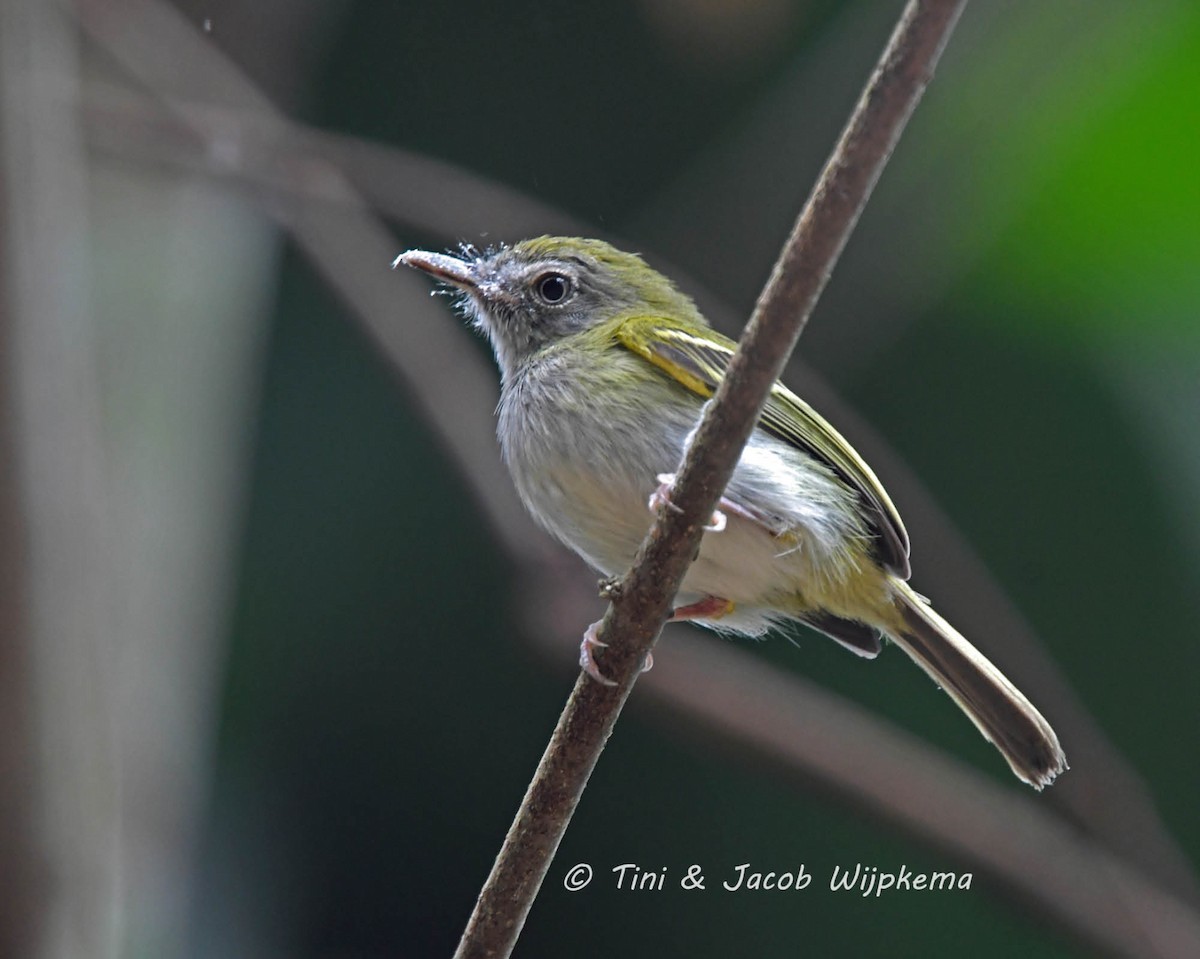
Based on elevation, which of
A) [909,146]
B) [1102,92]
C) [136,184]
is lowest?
[136,184]

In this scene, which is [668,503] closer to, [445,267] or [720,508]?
[720,508]

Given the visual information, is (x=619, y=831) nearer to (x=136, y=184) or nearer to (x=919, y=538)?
(x=919, y=538)

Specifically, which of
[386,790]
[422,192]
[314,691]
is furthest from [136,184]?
[386,790]

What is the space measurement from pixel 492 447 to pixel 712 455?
156 centimetres

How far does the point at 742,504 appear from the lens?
7.39 feet

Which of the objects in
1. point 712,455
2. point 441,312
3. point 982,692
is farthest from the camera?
point 441,312

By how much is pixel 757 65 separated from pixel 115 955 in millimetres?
2867

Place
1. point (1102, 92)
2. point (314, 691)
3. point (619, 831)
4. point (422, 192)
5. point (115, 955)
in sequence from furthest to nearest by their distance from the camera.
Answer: point (314, 691)
point (422, 192)
point (619, 831)
point (1102, 92)
point (115, 955)

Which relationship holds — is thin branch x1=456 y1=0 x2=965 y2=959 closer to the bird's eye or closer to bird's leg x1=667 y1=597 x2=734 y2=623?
bird's leg x1=667 y1=597 x2=734 y2=623

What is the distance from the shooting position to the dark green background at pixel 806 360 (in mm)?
2510

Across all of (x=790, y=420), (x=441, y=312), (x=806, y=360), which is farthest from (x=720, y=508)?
(x=441, y=312)

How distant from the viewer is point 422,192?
331cm

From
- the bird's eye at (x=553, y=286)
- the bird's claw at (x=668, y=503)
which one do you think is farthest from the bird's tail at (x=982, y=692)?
the bird's eye at (x=553, y=286)

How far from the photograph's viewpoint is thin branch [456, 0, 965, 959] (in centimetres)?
117
